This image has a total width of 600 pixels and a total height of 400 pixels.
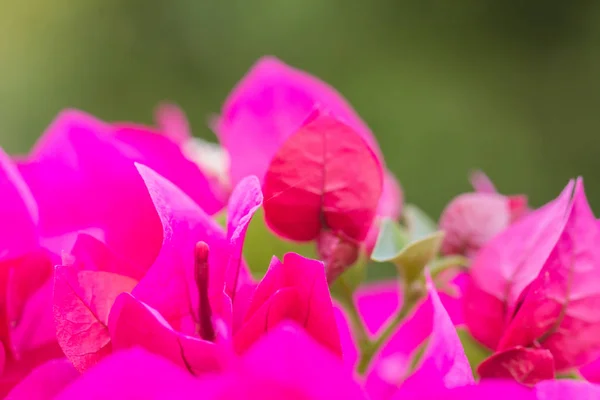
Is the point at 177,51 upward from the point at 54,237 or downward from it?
downward

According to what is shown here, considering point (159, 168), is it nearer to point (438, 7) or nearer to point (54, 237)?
point (54, 237)

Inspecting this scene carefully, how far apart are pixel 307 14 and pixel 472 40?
529mm

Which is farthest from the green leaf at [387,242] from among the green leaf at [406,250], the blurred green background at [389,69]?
the blurred green background at [389,69]

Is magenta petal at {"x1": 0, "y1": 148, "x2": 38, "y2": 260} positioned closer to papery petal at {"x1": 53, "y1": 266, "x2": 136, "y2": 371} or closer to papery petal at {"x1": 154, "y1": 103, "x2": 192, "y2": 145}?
papery petal at {"x1": 53, "y1": 266, "x2": 136, "y2": 371}

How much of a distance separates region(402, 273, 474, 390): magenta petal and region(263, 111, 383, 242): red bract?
0.22ft

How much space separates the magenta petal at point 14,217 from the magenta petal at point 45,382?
0.15ft

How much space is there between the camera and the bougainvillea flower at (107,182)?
267mm

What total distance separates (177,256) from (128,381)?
0.22 feet

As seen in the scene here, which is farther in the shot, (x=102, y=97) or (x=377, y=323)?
Answer: (x=102, y=97)

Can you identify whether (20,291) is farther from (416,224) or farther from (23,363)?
(416,224)

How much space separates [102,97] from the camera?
2.59 m

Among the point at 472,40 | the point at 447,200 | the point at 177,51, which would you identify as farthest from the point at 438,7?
the point at 177,51

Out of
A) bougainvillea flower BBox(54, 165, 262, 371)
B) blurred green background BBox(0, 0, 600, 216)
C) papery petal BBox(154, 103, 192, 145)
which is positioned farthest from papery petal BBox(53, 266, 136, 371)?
blurred green background BBox(0, 0, 600, 216)

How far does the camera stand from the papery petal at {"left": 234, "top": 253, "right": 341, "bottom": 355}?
0.21m
